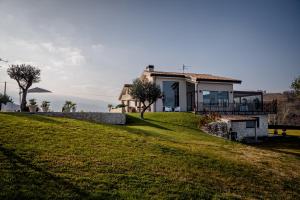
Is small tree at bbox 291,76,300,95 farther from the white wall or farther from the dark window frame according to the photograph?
the dark window frame

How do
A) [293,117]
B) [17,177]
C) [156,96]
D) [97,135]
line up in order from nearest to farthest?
[17,177]
[97,135]
[156,96]
[293,117]

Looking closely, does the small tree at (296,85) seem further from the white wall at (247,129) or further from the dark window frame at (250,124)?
the dark window frame at (250,124)

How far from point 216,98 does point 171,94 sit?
615 cm

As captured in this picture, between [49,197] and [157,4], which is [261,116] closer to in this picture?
[157,4]

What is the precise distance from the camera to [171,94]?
34.6 metres

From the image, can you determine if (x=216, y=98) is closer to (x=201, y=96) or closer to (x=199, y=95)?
(x=201, y=96)

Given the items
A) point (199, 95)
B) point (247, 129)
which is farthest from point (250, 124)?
point (199, 95)

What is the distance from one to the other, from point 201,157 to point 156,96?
54.9 ft

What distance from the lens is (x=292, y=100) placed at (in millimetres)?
53719

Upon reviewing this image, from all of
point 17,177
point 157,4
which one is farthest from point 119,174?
point 157,4

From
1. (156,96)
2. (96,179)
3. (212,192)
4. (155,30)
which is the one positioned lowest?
(212,192)

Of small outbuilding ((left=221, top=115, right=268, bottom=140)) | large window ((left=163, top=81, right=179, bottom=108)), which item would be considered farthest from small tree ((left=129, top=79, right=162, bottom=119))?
small outbuilding ((left=221, top=115, right=268, bottom=140))

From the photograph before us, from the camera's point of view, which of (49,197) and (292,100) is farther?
(292,100)

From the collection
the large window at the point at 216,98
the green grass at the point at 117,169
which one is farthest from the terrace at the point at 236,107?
the green grass at the point at 117,169
